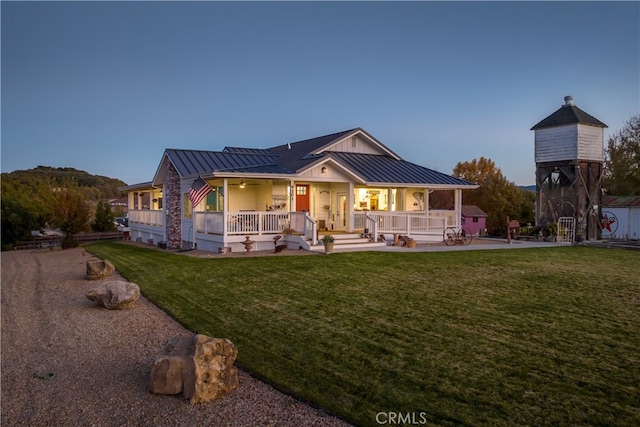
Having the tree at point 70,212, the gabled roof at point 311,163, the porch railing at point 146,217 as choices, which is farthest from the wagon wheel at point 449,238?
the tree at point 70,212

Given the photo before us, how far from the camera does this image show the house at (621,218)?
81.5 feet

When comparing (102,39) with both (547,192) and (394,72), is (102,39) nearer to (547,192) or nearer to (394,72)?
(394,72)

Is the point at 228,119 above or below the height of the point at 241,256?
above

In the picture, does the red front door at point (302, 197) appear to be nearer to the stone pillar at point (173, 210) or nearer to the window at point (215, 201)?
the window at point (215, 201)

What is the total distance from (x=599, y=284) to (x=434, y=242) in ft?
32.6

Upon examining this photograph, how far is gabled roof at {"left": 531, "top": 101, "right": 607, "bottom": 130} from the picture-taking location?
2280 centimetres

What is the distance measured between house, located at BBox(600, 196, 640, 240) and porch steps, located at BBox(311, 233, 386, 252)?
16.7 metres

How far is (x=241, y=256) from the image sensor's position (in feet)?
49.5

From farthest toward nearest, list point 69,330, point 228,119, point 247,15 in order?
point 228,119 → point 247,15 → point 69,330

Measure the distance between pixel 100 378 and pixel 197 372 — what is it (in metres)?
1.59

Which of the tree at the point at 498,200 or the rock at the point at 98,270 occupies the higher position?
the tree at the point at 498,200

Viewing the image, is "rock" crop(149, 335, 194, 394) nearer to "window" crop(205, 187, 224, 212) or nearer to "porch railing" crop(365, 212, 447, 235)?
"porch railing" crop(365, 212, 447, 235)

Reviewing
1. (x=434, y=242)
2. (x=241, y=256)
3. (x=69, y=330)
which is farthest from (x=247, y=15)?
(x=69, y=330)

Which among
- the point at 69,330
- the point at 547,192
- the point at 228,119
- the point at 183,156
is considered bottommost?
the point at 69,330
